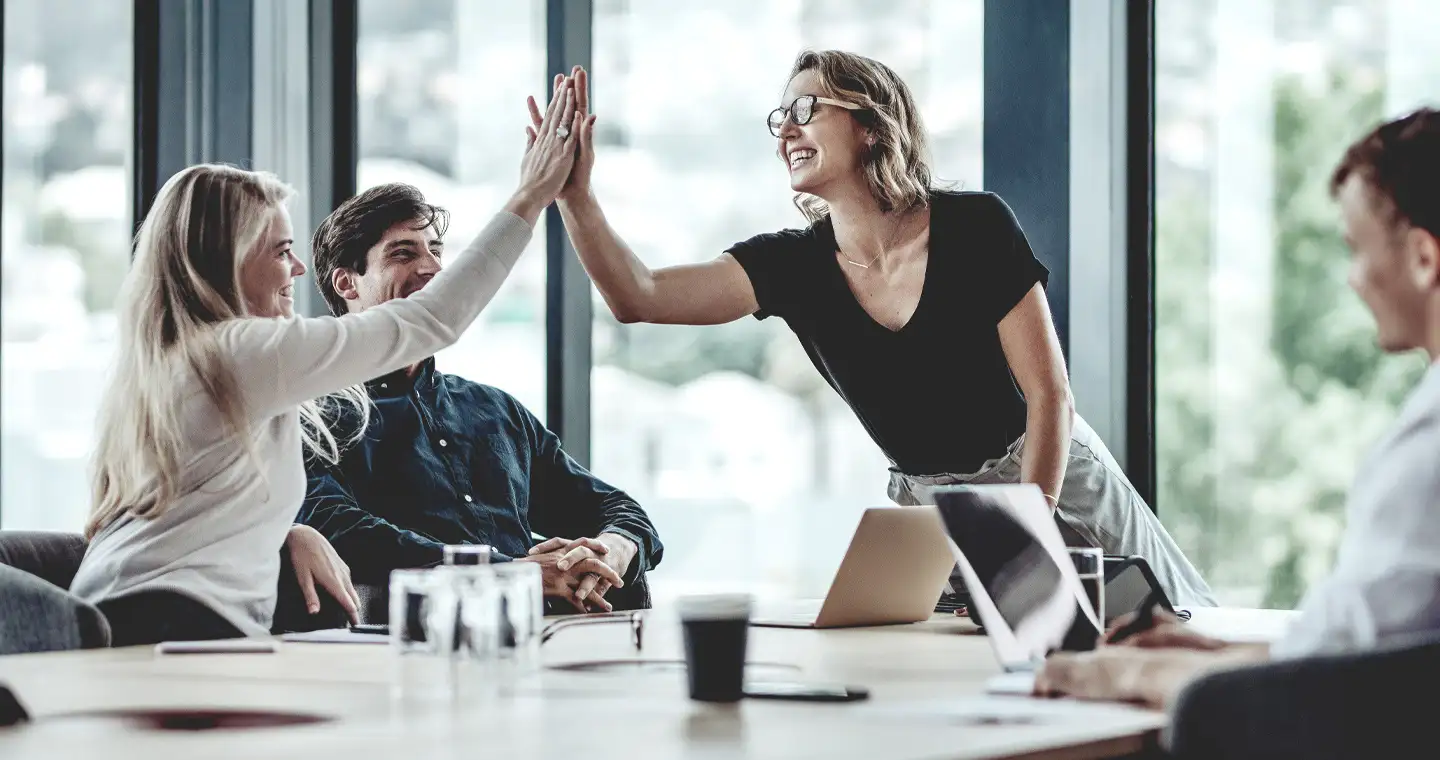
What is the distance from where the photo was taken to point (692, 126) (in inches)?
162

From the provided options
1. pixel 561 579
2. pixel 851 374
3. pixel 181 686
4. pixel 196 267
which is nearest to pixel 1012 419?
pixel 851 374

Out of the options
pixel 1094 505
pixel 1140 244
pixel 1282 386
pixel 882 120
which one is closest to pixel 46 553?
pixel 882 120

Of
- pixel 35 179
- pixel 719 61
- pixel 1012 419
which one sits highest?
pixel 719 61

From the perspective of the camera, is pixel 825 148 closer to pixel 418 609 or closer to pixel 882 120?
pixel 882 120

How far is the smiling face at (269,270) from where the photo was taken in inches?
95.6

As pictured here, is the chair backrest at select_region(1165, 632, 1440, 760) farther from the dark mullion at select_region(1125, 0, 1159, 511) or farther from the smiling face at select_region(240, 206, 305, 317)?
the dark mullion at select_region(1125, 0, 1159, 511)

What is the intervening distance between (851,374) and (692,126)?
1.53 metres

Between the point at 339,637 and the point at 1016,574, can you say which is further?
the point at 339,637

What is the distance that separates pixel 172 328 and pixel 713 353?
6.50 feet

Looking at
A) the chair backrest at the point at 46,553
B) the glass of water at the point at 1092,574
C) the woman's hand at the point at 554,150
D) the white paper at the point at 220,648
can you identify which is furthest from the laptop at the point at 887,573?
the chair backrest at the point at 46,553

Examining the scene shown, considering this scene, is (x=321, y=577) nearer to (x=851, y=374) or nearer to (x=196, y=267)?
(x=196, y=267)

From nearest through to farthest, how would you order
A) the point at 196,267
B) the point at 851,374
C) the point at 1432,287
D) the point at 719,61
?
the point at 1432,287 < the point at 196,267 < the point at 851,374 < the point at 719,61

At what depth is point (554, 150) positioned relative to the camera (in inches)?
105

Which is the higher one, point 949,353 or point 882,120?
point 882,120
